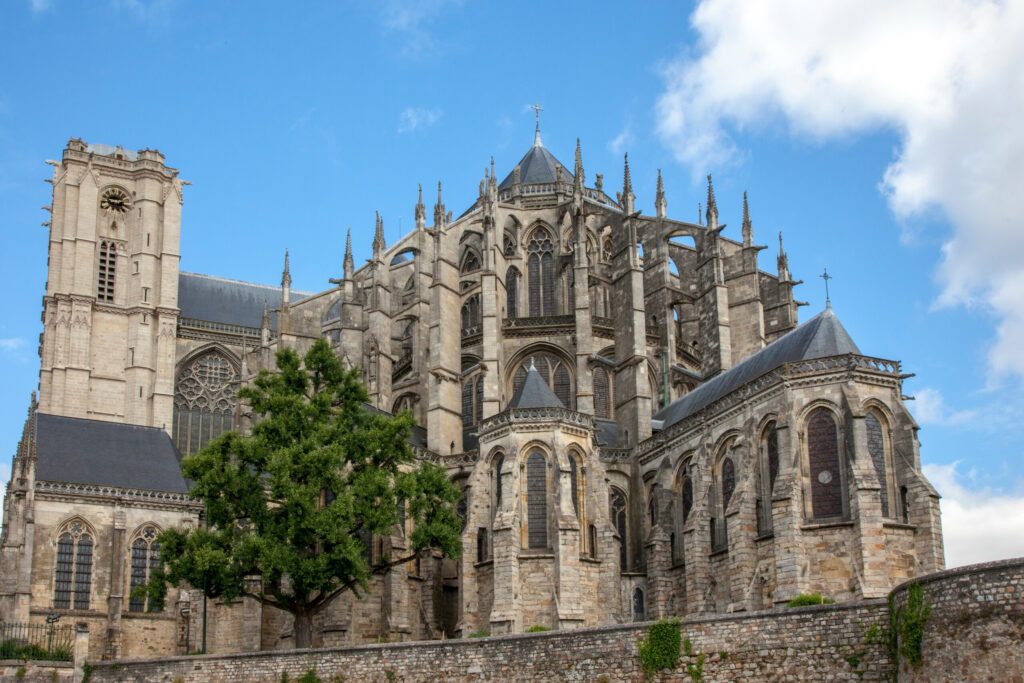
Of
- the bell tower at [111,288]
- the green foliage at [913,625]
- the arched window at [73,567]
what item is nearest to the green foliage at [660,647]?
the green foliage at [913,625]

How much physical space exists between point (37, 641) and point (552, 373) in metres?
22.3

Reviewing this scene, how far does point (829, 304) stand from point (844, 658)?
56.3ft

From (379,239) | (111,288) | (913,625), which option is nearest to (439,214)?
(379,239)

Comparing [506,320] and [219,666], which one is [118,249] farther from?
[219,666]

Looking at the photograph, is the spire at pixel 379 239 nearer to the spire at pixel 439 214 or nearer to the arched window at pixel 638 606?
the spire at pixel 439 214

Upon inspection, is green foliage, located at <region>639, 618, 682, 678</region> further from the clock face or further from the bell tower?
the clock face

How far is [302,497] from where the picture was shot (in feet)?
117

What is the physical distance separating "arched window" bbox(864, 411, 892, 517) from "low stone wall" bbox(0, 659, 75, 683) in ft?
72.5

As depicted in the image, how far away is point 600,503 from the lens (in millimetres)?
42344

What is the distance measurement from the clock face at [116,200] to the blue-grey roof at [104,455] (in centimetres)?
1585

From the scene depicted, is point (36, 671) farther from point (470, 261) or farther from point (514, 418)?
point (470, 261)

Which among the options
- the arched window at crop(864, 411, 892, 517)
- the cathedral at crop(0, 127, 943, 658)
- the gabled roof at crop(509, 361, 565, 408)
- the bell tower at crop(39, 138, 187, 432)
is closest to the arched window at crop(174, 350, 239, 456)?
the cathedral at crop(0, 127, 943, 658)

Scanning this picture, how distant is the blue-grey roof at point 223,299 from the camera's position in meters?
63.1

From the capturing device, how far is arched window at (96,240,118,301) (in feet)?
191
